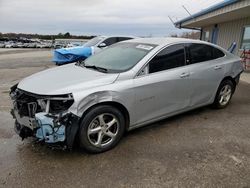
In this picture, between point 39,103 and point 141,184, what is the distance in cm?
158

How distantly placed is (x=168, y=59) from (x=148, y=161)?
1722 millimetres

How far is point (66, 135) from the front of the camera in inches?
109

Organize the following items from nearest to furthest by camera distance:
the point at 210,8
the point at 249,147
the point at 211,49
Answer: the point at 249,147 → the point at 211,49 → the point at 210,8

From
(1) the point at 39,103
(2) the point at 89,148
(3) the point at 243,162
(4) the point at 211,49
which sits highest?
(4) the point at 211,49

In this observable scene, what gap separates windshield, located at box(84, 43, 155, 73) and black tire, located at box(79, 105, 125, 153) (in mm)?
661

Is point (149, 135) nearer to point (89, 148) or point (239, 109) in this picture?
point (89, 148)

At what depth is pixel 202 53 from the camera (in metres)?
4.32

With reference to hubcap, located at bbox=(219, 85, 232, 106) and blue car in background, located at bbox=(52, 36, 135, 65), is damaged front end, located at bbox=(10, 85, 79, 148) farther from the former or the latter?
blue car in background, located at bbox=(52, 36, 135, 65)

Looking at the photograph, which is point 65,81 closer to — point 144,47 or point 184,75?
point 144,47

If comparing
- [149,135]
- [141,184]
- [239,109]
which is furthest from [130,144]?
[239,109]

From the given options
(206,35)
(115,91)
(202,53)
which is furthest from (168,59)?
(206,35)

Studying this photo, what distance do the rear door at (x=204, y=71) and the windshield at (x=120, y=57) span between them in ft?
2.91

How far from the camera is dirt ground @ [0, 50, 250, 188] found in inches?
102

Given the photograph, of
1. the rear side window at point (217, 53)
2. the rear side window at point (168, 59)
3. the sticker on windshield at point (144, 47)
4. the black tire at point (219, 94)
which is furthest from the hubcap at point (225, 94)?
the sticker on windshield at point (144, 47)
